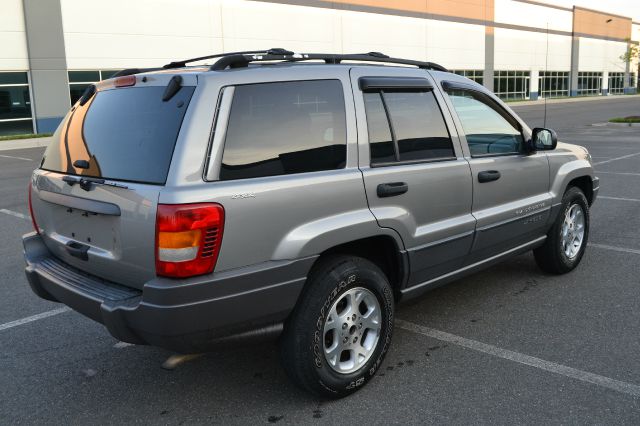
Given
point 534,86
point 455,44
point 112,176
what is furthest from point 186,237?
point 534,86

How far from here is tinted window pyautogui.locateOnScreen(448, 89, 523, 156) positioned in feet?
14.3

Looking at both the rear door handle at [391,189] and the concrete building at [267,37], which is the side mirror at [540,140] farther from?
the concrete building at [267,37]

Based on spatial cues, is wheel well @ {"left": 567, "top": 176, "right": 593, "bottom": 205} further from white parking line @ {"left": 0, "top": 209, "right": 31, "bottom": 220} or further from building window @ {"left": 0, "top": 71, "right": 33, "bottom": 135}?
building window @ {"left": 0, "top": 71, "right": 33, "bottom": 135}

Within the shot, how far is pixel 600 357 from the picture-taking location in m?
3.80

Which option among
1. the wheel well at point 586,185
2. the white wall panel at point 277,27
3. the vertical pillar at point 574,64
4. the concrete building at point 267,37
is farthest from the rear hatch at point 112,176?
the vertical pillar at point 574,64

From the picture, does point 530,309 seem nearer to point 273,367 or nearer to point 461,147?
point 461,147

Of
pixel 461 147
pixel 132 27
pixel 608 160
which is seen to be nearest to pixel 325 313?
pixel 461 147

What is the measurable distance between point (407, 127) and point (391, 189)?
0.52 metres

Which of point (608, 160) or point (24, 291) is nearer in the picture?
point (24, 291)

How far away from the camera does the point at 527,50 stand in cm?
5506

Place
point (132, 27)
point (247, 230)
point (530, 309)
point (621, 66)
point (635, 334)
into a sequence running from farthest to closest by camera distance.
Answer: point (621, 66) < point (132, 27) < point (530, 309) < point (635, 334) < point (247, 230)

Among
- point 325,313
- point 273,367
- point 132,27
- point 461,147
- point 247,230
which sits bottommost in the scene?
point 273,367

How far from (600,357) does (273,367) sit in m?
2.06

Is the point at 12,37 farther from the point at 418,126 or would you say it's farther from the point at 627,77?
the point at 627,77
